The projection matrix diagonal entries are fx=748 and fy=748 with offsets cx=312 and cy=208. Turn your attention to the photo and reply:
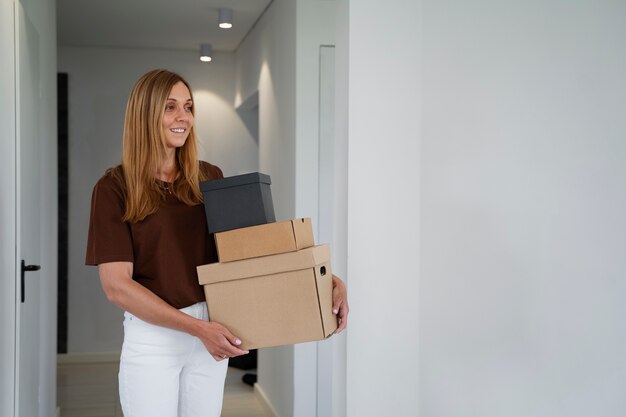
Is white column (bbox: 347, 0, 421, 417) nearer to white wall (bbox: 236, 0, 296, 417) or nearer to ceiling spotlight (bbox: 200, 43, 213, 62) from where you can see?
white wall (bbox: 236, 0, 296, 417)

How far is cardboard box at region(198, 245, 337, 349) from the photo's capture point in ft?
6.10

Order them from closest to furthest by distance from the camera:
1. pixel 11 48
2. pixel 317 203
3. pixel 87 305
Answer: pixel 11 48, pixel 317 203, pixel 87 305

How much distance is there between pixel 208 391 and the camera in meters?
1.96

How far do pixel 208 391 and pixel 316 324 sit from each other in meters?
0.35

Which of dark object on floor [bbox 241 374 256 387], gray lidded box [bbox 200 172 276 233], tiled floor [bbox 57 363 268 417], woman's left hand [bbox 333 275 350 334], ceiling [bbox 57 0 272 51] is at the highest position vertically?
ceiling [bbox 57 0 272 51]

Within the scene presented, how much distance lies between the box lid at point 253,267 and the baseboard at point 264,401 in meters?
2.57

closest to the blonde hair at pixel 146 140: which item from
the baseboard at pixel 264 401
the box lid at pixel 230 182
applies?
the box lid at pixel 230 182

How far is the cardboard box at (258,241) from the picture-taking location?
1.85 metres

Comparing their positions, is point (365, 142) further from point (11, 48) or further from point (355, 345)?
point (11, 48)

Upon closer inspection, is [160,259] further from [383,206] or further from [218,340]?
[383,206]

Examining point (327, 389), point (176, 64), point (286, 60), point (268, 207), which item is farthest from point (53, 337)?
point (176, 64)

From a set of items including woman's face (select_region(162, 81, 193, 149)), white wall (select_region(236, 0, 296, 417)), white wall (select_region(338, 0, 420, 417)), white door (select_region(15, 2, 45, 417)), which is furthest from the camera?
white wall (select_region(236, 0, 296, 417))

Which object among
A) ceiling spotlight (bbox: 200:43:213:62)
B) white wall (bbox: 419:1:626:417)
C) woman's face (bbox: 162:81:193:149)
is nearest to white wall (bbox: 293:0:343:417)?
white wall (bbox: 419:1:626:417)

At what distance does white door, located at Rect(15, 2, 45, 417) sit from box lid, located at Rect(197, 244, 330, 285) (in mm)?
948
